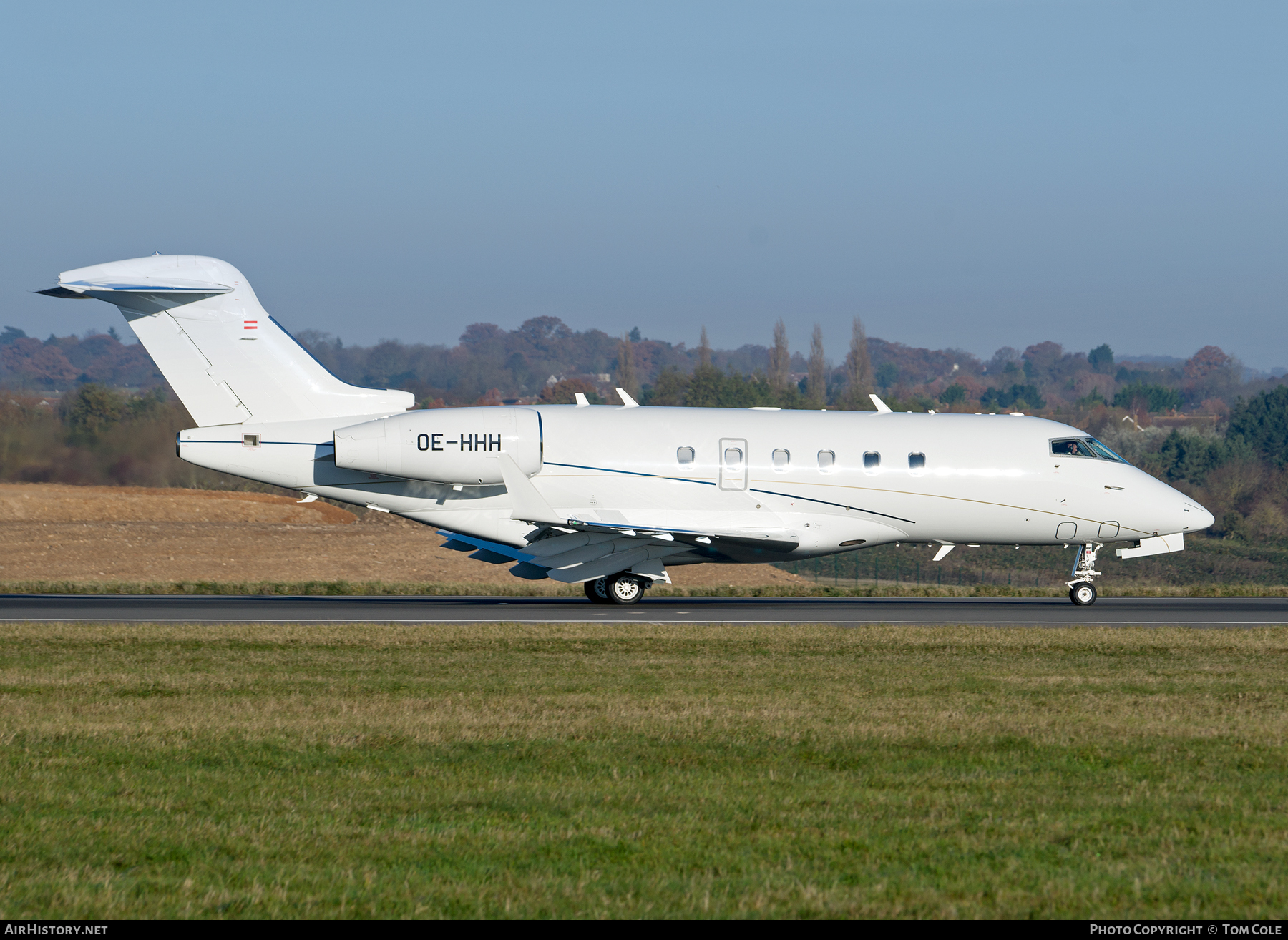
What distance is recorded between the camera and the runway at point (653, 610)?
70.3 feet

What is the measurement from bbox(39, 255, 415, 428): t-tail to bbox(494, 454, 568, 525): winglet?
4182 mm

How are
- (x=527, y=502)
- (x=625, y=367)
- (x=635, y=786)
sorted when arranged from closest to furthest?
(x=635, y=786)
(x=527, y=502)
(x=625, y=367)

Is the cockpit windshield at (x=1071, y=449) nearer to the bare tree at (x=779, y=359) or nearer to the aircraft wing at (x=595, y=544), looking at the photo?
the aircraft wing at (x=595, y=544)

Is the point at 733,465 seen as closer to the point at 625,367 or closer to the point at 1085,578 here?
the point at 1085,578

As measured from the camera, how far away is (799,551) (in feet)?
81.0

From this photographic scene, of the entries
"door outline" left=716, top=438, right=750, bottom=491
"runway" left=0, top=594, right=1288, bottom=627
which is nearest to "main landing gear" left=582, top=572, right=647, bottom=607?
"runway" left=0, top=594, right=1288, bottom=627

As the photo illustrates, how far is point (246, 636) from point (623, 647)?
5226 mm

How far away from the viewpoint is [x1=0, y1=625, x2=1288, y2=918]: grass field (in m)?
6.28

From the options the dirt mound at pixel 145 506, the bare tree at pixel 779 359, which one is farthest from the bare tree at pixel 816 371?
the dirt mound at pixel 145 506

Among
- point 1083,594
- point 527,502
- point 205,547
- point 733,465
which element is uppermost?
point 733,465

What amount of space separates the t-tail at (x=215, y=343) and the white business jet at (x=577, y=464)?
30 mm

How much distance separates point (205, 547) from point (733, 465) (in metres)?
23.4

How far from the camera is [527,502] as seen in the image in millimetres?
22812

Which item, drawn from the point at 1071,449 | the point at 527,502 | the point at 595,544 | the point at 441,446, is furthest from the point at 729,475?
the point at 1071,449
